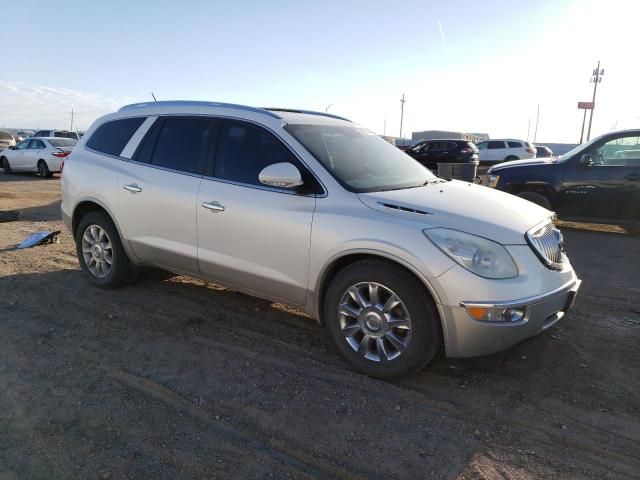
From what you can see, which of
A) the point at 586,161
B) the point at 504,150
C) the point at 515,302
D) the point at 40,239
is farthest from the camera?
the point at 504,150

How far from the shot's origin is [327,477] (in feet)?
8.00

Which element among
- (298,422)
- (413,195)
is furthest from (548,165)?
(298,422)

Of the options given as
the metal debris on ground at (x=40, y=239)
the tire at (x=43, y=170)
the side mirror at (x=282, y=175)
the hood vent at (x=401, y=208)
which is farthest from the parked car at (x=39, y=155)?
the hood vent at (x=401, y=208)

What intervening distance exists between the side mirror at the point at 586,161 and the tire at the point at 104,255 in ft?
24.5

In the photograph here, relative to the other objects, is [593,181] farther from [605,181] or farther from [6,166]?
[6,166]

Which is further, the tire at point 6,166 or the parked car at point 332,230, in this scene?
the tire at point 6,166

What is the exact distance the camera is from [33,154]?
18.4 metres

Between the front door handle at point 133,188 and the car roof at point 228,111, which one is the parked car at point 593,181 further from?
the front door handle at point 133,188

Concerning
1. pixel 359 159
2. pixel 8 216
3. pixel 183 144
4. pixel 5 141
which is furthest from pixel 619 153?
pixel 5 141

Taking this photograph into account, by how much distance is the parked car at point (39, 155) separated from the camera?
1802 cm

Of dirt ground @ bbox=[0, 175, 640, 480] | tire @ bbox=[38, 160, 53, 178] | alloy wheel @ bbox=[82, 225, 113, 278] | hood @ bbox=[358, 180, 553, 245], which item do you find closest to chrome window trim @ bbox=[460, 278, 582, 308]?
hood @ bbox=[358, 180, 553, 245]

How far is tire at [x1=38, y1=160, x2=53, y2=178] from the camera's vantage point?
18.2 m

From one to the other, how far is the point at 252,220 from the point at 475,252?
5.52 ft

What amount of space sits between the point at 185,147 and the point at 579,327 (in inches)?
152
